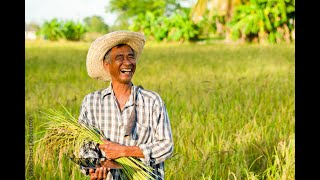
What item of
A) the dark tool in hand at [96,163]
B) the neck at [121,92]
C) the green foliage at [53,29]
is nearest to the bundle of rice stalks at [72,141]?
the dark tool in hand at [96,163]

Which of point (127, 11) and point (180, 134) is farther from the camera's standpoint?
point (127, 11)

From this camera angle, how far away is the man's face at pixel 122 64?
189cm

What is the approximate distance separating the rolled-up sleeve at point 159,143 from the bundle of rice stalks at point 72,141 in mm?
64

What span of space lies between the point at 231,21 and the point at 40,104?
15419 mm

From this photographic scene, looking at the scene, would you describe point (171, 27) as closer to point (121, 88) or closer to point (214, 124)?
point (214, 124)

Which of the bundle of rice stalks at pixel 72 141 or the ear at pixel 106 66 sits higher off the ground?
the ear at pixel 106 66

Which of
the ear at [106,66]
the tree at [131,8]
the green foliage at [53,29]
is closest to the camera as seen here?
the ear at [106,66]

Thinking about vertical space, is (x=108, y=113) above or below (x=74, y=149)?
above

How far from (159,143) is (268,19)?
→ 16.6 m

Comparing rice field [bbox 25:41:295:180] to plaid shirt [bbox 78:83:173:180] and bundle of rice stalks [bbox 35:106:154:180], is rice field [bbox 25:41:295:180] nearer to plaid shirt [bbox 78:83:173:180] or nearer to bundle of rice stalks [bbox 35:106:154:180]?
bundle of rice stalks [bbox 35:106:154:180]

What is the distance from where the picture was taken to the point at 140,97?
1.94 metres

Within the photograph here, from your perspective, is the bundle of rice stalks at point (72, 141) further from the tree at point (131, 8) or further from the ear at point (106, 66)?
the tree at point (131, 8)

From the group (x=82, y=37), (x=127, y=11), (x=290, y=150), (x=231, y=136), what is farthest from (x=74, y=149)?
(x=127, y=11)
